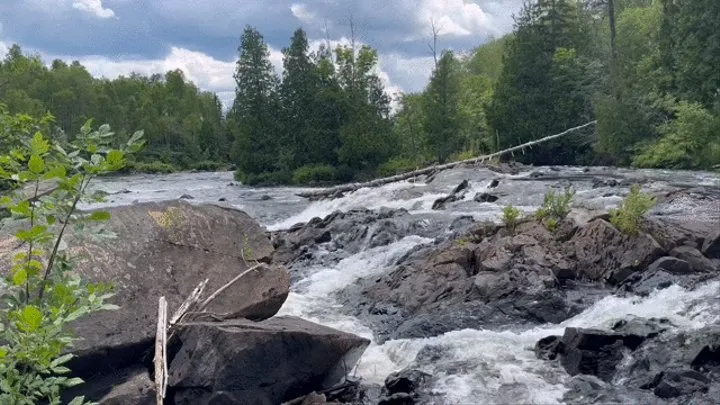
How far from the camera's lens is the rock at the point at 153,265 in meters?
7.52

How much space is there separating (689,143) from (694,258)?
24.9 meters

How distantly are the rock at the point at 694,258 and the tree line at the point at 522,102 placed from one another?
22273 millimetres

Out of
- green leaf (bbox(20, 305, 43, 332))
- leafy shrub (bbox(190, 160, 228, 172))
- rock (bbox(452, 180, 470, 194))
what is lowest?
leafy shrub (bbox(190, 160, 228, 172))

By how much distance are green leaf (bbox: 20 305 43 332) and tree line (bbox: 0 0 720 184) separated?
3340cm

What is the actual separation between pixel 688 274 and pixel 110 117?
9105 centimetres

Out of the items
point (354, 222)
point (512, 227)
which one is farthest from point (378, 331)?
point (354, 222)

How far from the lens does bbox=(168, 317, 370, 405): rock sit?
23.5 feet

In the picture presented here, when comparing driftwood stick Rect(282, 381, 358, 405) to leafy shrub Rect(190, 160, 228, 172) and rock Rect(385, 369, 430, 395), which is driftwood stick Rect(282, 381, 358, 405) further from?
leafy shrub Rect(190, 160, 228, 172)

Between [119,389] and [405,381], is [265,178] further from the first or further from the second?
[119,389]

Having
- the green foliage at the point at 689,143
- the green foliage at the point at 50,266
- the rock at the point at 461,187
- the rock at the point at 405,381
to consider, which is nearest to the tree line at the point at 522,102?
the green foliage at the point at 689,143

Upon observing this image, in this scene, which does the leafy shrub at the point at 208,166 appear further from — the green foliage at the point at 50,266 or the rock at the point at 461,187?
the green foliage at the point at 50,266

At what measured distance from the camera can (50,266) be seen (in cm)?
335

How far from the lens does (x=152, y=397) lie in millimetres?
7039

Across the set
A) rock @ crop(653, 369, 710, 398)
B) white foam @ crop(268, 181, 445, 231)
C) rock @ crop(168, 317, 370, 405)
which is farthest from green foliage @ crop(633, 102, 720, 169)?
rock @ crop(168, 317, 370, 405)
